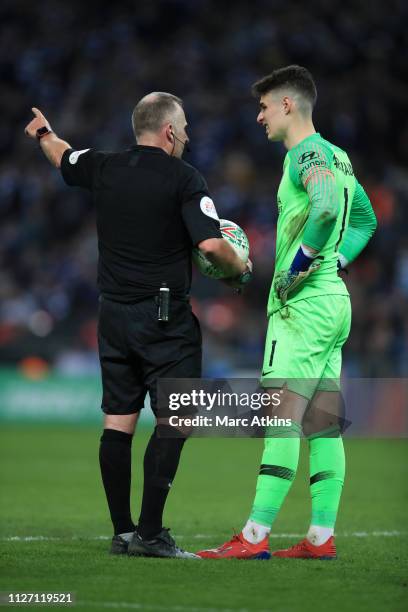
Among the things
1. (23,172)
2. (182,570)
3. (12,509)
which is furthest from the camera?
(23,172)

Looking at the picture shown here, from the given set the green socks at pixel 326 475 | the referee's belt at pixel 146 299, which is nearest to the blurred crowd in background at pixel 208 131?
the green socks at pixel 326 475

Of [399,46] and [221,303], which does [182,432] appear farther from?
[399,46]

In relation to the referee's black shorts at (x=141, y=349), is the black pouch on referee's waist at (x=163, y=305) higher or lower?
Answer: higher

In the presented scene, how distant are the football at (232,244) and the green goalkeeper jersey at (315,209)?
0.18 metres

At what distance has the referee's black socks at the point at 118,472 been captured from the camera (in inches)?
225

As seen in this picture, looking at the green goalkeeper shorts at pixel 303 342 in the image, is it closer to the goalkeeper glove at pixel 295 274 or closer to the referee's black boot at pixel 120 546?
the goalkeeper glove at pixel 295 274

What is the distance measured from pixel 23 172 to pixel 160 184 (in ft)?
52.3

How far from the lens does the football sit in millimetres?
5660

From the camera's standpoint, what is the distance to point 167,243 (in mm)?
5637

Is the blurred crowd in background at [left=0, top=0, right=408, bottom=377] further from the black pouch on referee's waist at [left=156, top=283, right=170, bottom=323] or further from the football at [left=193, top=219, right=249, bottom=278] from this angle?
the black pouch on referee's waist at [left=156, top=283, right=170, bottom=323]

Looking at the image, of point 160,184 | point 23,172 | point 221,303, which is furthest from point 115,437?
point 23,172

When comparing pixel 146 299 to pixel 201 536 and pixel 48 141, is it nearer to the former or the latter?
pixel 48 141

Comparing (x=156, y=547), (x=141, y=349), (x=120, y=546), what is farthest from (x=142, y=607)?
(x=141, y=349)

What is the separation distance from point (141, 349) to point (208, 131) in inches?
575
